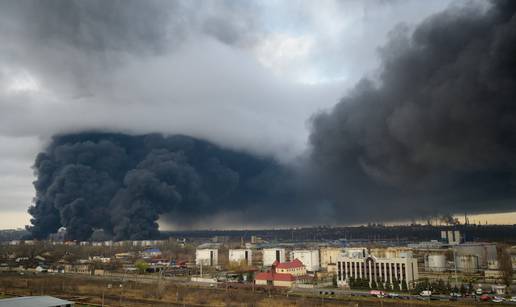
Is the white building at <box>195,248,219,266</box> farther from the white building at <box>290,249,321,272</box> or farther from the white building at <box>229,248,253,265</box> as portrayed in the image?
the white building at <box>290,249,321,272</box>

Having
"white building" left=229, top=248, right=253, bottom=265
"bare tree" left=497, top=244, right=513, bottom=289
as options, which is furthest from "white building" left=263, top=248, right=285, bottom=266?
"bare tree" left=497, top=244, right=513, bottom=289

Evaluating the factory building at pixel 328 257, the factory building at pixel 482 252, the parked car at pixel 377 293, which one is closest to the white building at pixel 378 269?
the parked car at pixel 377 293

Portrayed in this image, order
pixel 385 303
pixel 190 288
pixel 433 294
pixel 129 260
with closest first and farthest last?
pixel 385 303
pixel 433 294
pixel 190 288
pixel 129 260

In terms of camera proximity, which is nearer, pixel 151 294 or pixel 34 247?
pixel 151 294

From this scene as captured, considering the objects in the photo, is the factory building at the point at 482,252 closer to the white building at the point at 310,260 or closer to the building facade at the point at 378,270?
the white building at the point at 310,260

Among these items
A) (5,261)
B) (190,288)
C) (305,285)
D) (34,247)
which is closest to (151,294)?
(190,288)

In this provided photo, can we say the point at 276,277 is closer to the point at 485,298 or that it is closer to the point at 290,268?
the point at 290,268

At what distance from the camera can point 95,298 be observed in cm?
2848

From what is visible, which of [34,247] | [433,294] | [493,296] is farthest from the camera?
[34,247]

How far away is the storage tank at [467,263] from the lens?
45.5 m

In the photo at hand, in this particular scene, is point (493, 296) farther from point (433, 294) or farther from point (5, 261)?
point (5, 261)

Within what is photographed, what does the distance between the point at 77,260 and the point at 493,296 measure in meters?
49.2

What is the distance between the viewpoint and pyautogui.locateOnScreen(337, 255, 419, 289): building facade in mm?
34094

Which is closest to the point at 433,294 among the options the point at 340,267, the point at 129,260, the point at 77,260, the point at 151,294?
the point at 340,267
